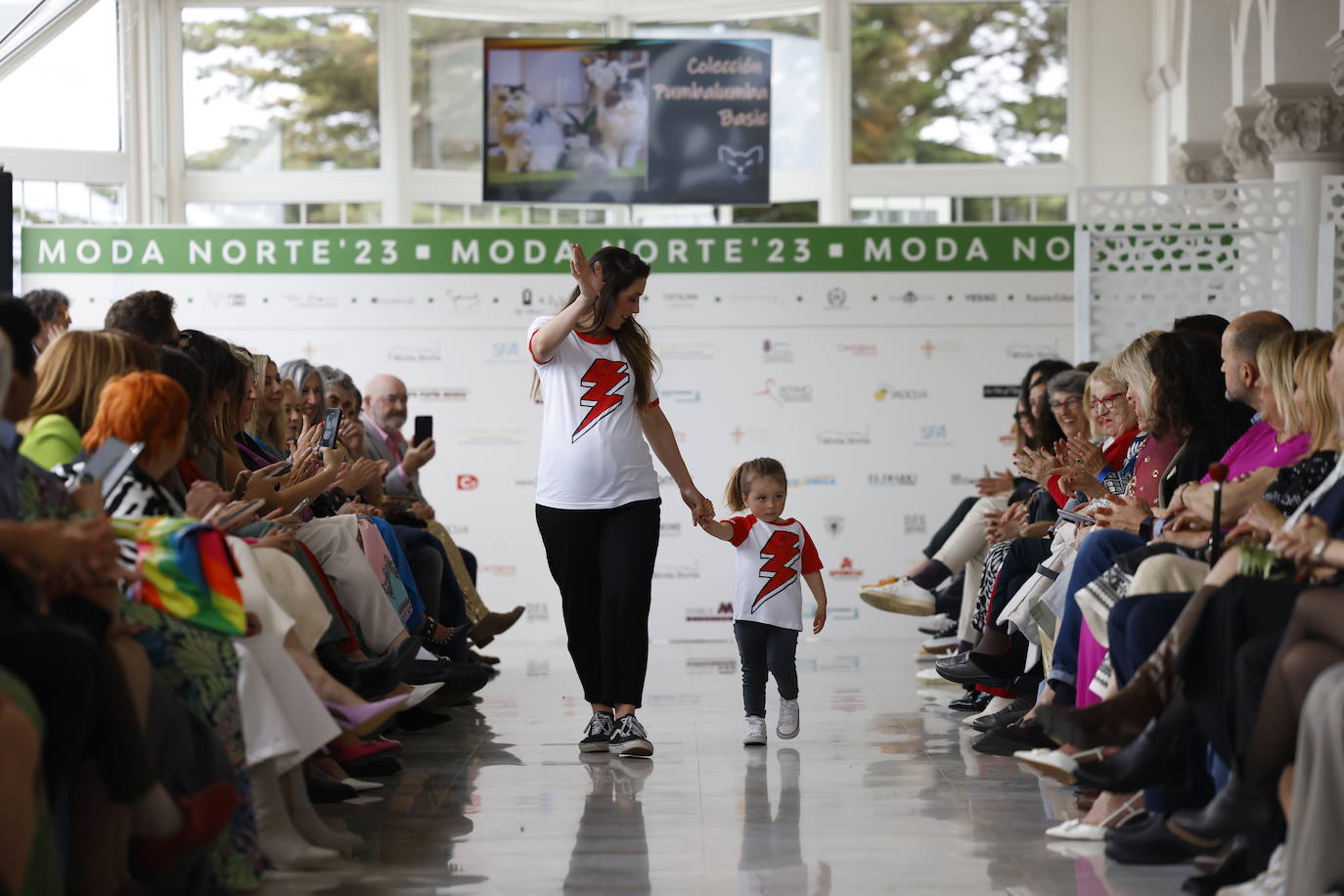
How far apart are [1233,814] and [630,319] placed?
258 centimetres

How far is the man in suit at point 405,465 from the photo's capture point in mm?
6941

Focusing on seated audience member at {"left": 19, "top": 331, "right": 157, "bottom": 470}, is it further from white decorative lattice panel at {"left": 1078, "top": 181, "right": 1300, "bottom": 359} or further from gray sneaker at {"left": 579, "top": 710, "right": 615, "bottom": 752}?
white decorative lattice panel at {"left": 1078, "top": 181, "right": 1300, "bottom": 359}

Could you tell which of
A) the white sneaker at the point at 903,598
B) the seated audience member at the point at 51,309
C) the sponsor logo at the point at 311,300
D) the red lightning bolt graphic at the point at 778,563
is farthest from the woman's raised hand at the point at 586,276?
the sponsor logo at the point at 311,300

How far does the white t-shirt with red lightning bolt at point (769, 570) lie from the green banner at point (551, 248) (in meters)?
3.90

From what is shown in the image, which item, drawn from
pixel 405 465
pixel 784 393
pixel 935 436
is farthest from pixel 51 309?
pixel 935 436

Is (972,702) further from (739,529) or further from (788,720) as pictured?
(739,529)

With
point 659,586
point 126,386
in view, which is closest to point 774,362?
point 659,586

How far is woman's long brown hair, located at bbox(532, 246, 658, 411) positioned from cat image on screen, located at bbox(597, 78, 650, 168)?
4.72 m

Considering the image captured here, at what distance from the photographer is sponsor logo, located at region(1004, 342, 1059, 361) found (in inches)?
349

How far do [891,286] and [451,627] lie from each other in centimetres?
390

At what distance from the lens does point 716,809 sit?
4.07m

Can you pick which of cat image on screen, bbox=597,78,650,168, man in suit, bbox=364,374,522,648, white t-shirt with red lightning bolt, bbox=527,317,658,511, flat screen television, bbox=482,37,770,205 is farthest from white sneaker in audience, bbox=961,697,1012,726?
cat image on screen, bbox=597,78,650,168

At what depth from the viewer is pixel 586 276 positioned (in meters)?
4.73

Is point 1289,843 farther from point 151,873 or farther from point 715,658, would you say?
point 715,658
